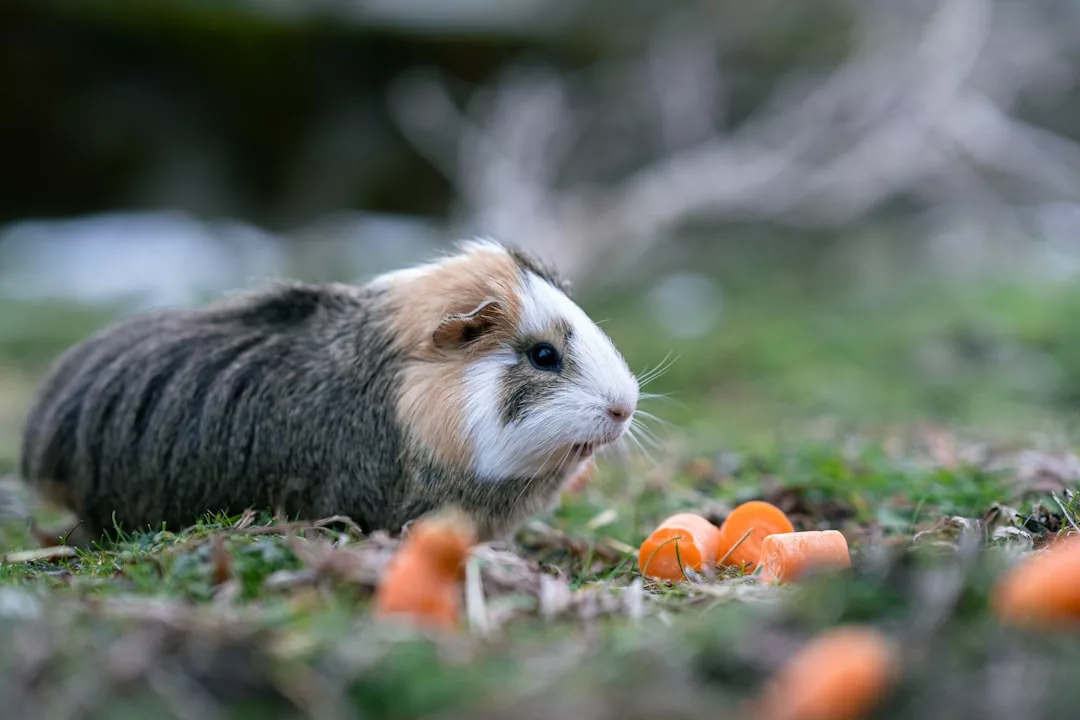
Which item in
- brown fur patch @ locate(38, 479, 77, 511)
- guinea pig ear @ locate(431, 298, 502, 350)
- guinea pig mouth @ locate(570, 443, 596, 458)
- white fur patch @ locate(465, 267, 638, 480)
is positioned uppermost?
guinea pig ear @ locate(431, 298, 502, 350)

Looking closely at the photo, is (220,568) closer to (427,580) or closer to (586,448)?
(427,580)

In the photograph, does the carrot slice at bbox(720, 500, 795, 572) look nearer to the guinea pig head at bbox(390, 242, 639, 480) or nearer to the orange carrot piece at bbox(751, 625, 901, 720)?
the guinea pig head at bbox(390, 242, 639, 480)

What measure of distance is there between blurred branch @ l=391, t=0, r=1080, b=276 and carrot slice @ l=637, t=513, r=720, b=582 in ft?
22.0

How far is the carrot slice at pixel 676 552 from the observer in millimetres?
3389

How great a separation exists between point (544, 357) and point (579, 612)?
4.04 ft

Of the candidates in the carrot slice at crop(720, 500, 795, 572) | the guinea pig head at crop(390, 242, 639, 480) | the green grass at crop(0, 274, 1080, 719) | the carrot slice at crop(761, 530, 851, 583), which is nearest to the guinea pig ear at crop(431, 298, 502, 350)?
the guinea pig head at crop(390, 242, 639, 480)

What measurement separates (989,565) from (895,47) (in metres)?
9.58

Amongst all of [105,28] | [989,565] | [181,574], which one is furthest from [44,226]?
[989,565]

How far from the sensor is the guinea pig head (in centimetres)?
348

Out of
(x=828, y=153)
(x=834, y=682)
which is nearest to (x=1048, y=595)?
(x=834, y=682)

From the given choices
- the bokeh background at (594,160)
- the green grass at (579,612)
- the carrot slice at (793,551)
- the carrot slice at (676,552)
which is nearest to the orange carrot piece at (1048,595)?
the green grass at (579,612)

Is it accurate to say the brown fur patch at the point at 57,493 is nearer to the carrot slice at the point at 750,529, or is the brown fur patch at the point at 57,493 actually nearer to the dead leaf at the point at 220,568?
the dead leaf at the point at 220,568

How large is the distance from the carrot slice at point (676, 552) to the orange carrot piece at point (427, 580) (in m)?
1.12

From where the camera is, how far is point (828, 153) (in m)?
10.6
